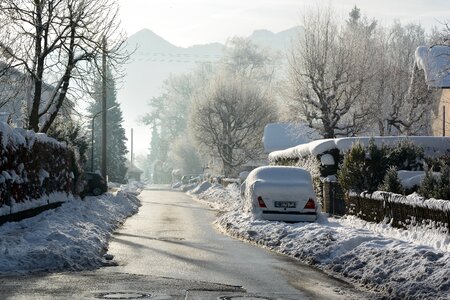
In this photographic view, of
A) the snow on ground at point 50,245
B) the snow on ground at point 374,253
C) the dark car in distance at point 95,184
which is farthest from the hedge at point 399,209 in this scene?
the dark car in distance at point 95,184

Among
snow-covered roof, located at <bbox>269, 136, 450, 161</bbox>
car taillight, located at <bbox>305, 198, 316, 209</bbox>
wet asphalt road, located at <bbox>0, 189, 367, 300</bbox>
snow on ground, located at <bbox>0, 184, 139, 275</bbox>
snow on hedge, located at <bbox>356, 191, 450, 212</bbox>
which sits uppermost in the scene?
snow-covered roof, located at <bbox>269, 136, 450, 161</bbox>

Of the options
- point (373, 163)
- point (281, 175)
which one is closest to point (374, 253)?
point (281, 175)

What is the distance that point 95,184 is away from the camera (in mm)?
43594

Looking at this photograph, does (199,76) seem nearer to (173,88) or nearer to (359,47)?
(173,88)

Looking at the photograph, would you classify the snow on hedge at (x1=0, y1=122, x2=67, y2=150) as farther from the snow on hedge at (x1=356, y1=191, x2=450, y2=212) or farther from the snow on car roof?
the snow on hedge at (x1=356, y1=191, x2=450, y2=212)

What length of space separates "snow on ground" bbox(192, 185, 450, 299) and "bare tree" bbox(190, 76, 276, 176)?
176 ft

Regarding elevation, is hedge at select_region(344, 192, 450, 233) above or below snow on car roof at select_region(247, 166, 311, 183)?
below

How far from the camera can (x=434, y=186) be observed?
1694 cm

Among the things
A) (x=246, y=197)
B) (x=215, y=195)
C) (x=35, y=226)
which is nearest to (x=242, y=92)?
(x=215, y=195)

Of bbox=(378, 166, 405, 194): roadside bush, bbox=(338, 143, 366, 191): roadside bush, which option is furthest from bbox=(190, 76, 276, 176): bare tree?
bbox=(378, 166, 405, 194): roadside bush

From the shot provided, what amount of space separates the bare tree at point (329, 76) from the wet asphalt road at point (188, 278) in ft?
102

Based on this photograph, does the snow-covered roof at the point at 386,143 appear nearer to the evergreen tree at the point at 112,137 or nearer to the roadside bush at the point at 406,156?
the roadside bush at the point at 406,156

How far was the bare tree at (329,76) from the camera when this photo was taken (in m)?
47.7

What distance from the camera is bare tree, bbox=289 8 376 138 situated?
47719 mm
